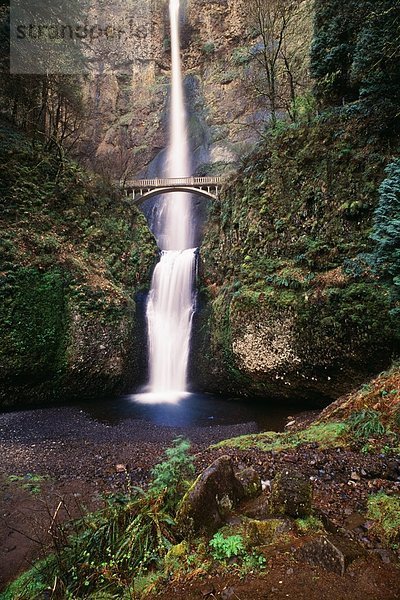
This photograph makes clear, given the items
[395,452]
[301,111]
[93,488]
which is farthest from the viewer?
[301,111]

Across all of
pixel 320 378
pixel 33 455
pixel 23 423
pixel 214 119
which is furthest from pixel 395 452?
pixel 214 119

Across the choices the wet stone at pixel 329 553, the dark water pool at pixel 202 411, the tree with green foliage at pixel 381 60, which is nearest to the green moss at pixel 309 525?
the wet stone at pixel 329 553

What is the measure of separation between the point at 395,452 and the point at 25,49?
66.9 feet

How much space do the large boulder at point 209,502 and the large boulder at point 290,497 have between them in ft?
1.51

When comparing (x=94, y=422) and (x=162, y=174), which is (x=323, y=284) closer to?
(x=94, y=422)

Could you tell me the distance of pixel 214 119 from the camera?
3103cm

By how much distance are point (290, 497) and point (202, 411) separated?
7.44 m

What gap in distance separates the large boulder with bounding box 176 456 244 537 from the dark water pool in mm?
5314

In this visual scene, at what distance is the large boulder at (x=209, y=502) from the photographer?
3025 mm

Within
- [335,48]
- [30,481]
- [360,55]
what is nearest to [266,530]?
[30,481]

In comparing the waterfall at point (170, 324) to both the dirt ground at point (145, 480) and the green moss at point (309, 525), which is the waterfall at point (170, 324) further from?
the green moss at point (309, 525)

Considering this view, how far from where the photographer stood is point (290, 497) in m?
3.15

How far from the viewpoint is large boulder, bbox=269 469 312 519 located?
3078mm

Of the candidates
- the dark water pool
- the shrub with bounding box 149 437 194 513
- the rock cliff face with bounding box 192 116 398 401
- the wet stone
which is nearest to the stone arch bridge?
the rock cliff face with bounding box 192 116 398 401
